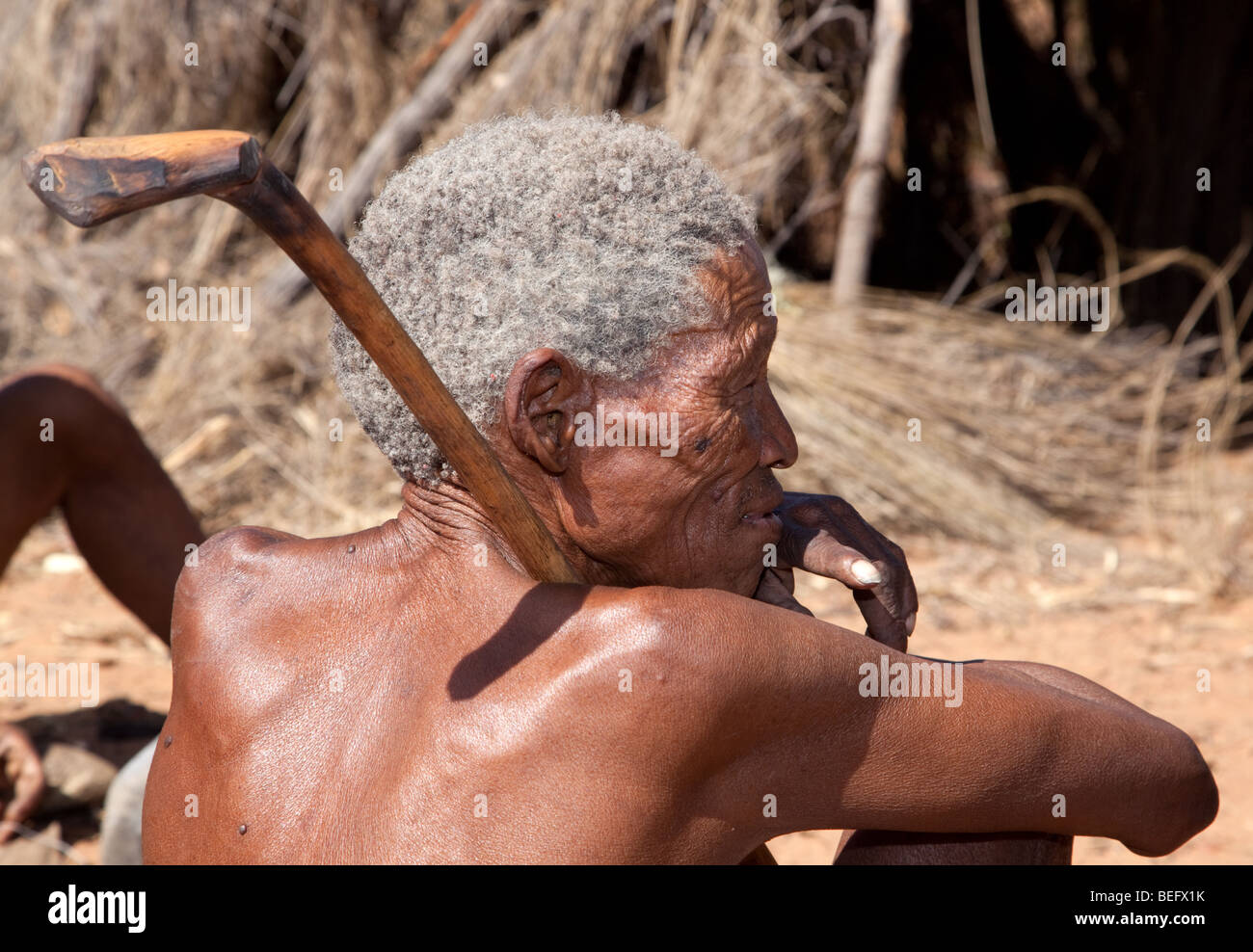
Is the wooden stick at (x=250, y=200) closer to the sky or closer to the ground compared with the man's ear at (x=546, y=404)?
closer to the sky

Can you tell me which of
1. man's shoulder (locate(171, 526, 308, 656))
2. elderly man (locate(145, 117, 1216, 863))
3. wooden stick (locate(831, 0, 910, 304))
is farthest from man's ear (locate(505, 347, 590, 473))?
wooden stick (locate(831, 0, 910, 304))

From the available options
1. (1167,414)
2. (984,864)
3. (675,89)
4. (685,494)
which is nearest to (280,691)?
(685,494)

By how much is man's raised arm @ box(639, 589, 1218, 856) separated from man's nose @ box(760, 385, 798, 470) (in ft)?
0.87

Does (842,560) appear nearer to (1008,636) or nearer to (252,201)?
(252,201)

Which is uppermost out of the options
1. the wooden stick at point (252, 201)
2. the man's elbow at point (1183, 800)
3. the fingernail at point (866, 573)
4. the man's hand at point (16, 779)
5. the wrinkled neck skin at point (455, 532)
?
the wooden stick at point (252, 201)

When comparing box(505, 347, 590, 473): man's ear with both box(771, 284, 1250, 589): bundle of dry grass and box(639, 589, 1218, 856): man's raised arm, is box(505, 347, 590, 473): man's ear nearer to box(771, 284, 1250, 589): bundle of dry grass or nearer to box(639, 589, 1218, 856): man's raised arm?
box(639, 589, 1218, 856): man's raised arm

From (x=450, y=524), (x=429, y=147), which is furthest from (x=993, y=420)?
(x=450, y=524)

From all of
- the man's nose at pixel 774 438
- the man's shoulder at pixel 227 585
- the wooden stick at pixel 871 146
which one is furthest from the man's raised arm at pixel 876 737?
the wooden stick at pixel 871 146

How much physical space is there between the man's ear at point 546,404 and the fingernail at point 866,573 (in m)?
0.38

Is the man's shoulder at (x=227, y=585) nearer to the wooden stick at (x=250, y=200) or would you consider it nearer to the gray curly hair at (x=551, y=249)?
the gray curly hair at (x=551, y=249)

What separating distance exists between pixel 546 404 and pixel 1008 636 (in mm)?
3506

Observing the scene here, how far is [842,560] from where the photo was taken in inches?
65.6

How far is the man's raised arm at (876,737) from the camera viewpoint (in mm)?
1350

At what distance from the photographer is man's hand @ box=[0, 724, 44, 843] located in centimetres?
321
